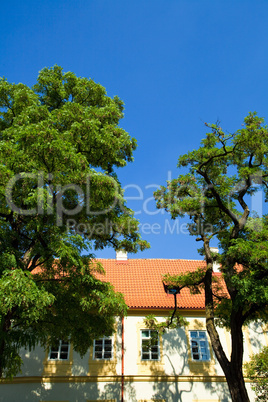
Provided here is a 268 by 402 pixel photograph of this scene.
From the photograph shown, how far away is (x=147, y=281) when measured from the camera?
1770cm

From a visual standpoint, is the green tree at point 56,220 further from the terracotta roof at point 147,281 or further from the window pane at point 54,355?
the terracotta roof at point 147,281

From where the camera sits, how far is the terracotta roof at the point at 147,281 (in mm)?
15906

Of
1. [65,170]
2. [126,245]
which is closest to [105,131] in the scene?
[65,170]

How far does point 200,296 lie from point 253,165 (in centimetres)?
861

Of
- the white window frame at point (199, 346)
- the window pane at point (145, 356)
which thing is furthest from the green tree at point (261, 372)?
the window pane at point (145, 356)

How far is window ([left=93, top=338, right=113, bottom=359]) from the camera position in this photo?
1460 centimetres

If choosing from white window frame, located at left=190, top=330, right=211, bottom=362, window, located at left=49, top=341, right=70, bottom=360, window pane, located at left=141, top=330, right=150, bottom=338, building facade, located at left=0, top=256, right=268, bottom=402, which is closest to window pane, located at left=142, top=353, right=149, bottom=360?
building facade, located at left=0, top=256, right=268, bottom=402

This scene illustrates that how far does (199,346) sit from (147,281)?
438 centimetres

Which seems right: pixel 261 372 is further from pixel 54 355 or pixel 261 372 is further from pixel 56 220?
pixel 56 220

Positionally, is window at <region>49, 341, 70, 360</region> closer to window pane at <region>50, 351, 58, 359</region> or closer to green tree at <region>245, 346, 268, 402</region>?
window pane at <region>50, 351, 58, 359</region>

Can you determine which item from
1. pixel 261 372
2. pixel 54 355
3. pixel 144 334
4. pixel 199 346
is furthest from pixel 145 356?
pixel 261 372

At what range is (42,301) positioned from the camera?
705cm

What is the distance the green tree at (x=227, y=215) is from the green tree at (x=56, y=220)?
2522 mm

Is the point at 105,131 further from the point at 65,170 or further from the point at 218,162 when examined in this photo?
the point at 218,162
